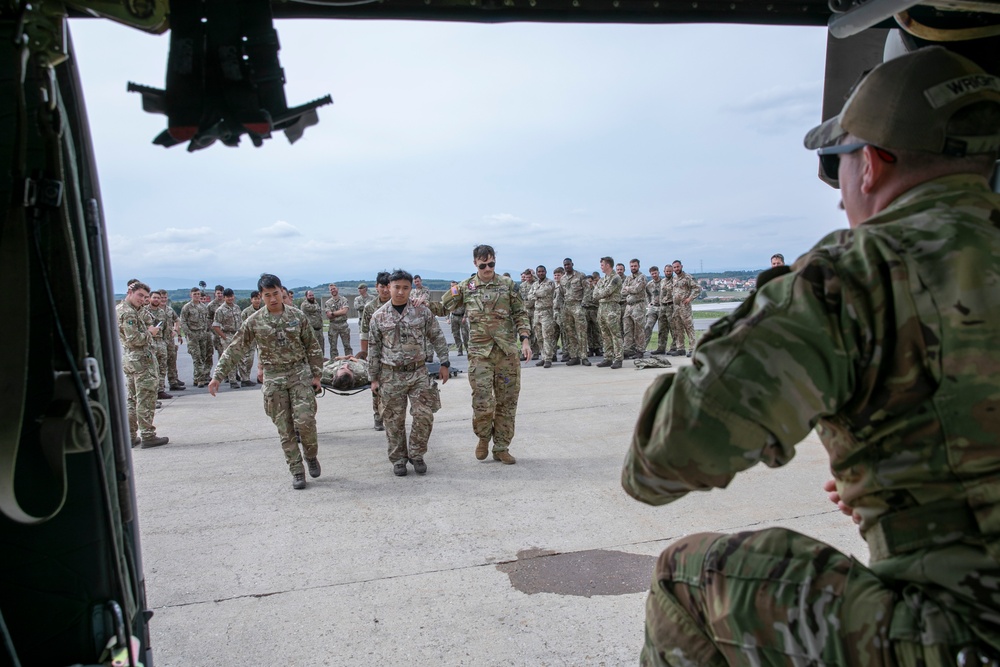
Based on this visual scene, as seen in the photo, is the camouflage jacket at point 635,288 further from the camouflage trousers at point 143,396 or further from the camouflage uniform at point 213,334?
the camouflage trousers at point 143,396

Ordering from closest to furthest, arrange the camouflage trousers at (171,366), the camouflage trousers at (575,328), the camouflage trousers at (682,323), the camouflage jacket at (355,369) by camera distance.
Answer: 1. the camouflage jacket at (355,369)
2. the camouflage trousers at (171,366)
3. the camouflage trousers at (575,328)
4. the camouflage trousers at (682,323)

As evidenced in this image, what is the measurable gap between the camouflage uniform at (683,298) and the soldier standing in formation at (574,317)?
2.05 m

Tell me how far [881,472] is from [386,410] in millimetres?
5240

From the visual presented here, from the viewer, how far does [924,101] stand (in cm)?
119

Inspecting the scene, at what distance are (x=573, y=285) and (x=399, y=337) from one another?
8.65m

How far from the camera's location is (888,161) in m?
1.26

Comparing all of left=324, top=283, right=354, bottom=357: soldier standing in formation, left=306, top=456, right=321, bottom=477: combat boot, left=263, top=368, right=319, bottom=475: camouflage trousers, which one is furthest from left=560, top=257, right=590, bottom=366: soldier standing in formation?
left=263, top=368, right=319, bottom=475: camouflage trousers

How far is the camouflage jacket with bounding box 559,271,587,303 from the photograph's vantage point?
14.1 m

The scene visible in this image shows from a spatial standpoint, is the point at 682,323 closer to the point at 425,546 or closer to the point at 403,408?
the point at 403,408

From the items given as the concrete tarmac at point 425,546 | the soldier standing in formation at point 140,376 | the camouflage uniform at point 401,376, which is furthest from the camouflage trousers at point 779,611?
the soldier standing in formation at point 140,376

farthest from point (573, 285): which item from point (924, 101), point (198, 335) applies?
point (924, 101)

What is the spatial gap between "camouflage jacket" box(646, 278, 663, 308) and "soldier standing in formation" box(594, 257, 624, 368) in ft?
6.16

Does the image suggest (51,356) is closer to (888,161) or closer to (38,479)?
(38,479)

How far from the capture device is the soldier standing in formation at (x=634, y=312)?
567 inches
